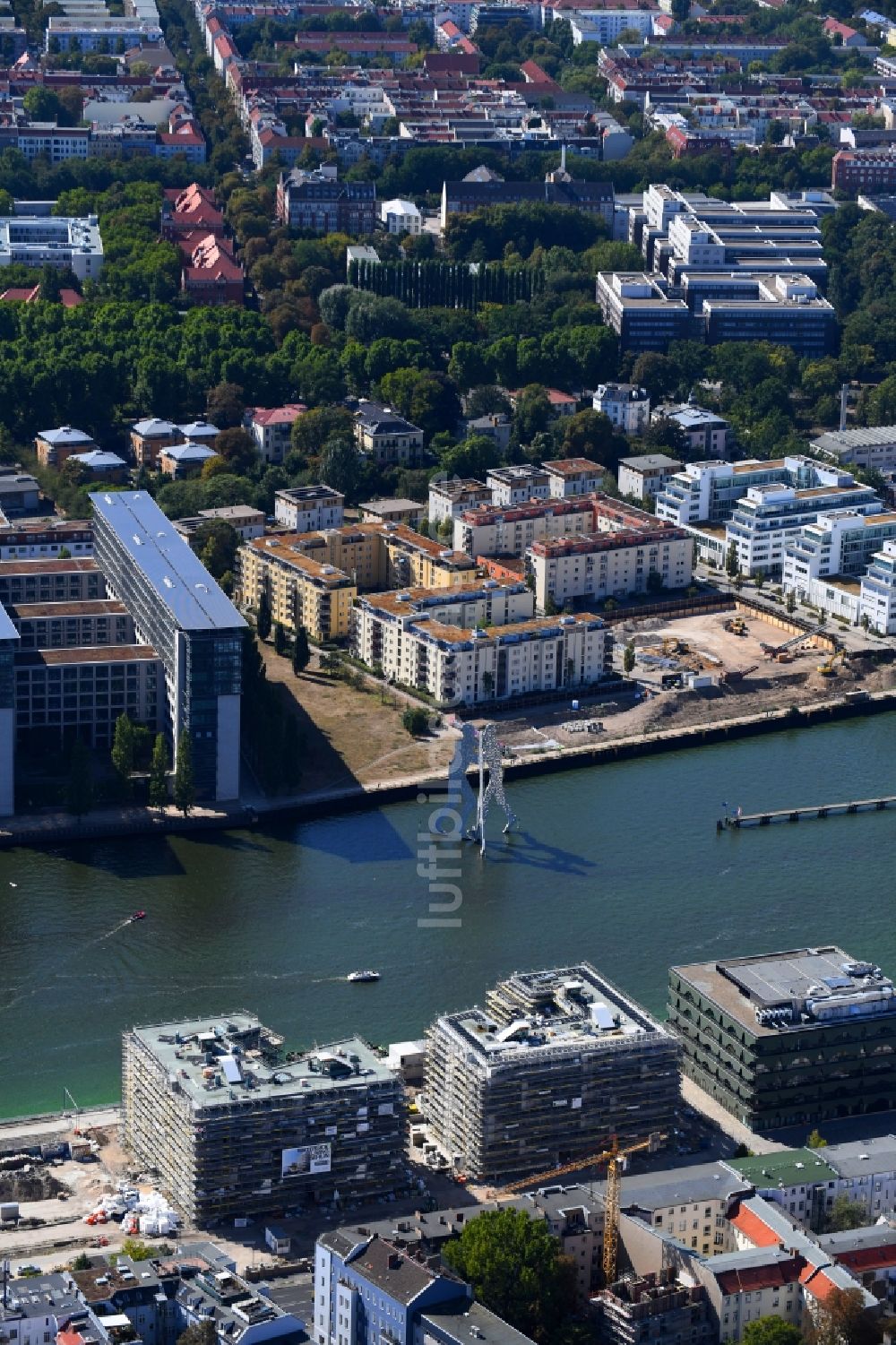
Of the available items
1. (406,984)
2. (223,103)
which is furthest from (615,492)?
(223,103)

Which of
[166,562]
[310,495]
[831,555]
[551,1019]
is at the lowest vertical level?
[551,1019]

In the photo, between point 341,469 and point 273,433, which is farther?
point 273,433

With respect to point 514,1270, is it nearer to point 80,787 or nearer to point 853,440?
point 80,787

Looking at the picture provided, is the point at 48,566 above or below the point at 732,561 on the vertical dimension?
above

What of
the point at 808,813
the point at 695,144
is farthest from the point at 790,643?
the point at 695,144

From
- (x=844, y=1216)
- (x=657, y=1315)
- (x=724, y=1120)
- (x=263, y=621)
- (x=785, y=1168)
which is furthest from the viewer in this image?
(x=263, y=621)

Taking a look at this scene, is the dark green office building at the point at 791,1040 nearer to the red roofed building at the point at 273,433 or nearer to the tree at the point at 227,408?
the red roofed building at the point at 273,433

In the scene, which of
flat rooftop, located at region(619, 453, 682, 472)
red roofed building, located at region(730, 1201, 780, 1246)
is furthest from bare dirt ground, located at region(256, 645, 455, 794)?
red roofed building, located at region(730, 1201, 780, 1246)
